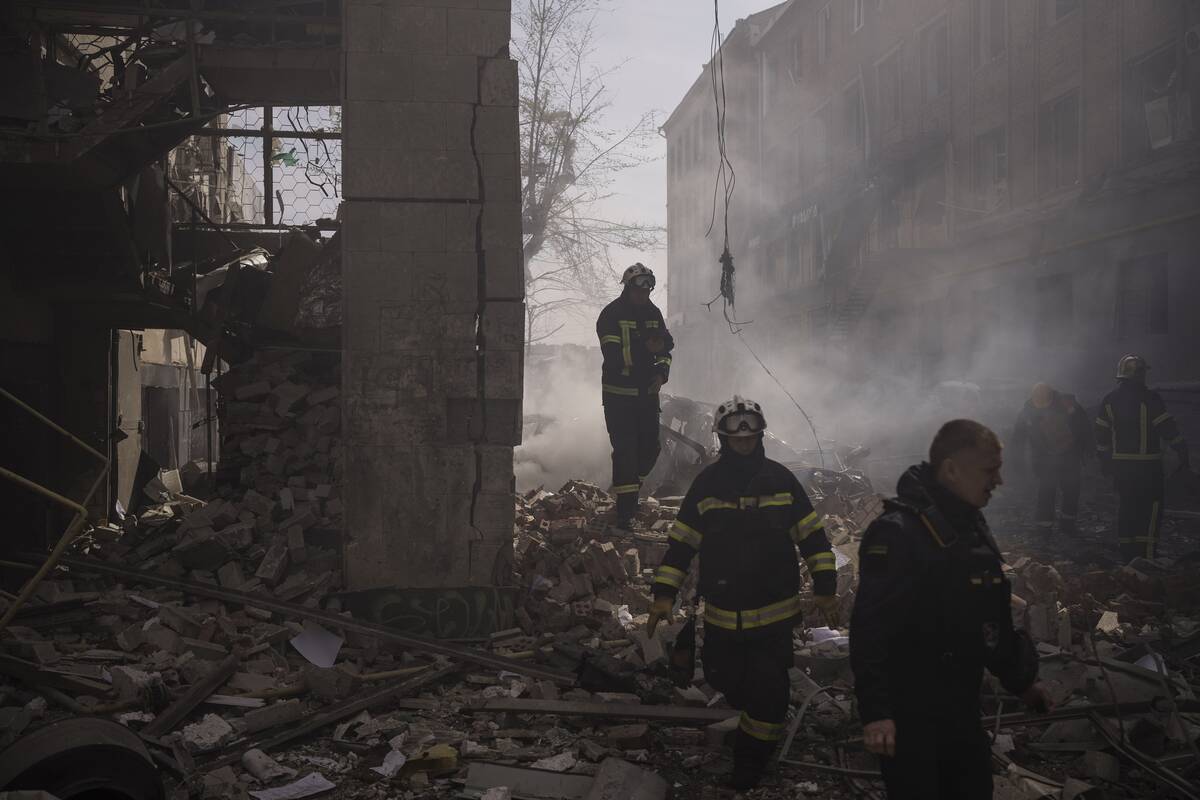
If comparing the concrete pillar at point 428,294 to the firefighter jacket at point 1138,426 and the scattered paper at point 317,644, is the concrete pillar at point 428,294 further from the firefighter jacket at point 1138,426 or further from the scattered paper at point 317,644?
the firefighter jacket at point 1138,426

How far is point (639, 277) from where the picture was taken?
8.41 meters

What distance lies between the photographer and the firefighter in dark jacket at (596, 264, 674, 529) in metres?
8.54

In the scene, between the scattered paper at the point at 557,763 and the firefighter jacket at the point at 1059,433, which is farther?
the firefighter jacket at the point at 1059,433

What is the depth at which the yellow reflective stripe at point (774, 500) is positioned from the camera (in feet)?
15.2

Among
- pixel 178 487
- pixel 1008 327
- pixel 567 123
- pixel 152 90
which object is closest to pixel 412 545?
pixel 152 90

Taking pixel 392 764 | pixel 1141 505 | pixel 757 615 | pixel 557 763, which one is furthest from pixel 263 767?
pixel 1141 505

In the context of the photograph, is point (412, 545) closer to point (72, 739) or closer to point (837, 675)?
point (837, 675)

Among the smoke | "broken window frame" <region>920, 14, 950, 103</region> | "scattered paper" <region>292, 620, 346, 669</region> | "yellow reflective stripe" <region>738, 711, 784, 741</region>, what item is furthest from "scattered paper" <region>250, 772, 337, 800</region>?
"broken window frame" <region>920, 14, 950, 103</region>

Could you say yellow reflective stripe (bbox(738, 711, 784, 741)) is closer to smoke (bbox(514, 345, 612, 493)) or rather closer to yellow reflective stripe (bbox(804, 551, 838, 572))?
yellow reflective stripe (bbox(804, 551, 838, 572))

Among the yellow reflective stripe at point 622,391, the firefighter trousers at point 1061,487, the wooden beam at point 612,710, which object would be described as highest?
the yellow reflective stripe at point 622,391

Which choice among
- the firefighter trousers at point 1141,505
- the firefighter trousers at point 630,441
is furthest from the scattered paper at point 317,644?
the firefighter trousers at point 1141,505

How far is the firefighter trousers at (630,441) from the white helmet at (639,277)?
106 centimetres

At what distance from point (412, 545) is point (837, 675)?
3182 mm

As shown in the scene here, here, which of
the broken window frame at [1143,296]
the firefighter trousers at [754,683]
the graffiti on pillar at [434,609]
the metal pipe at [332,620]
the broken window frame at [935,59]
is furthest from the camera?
the broken window frame at [935,59]
